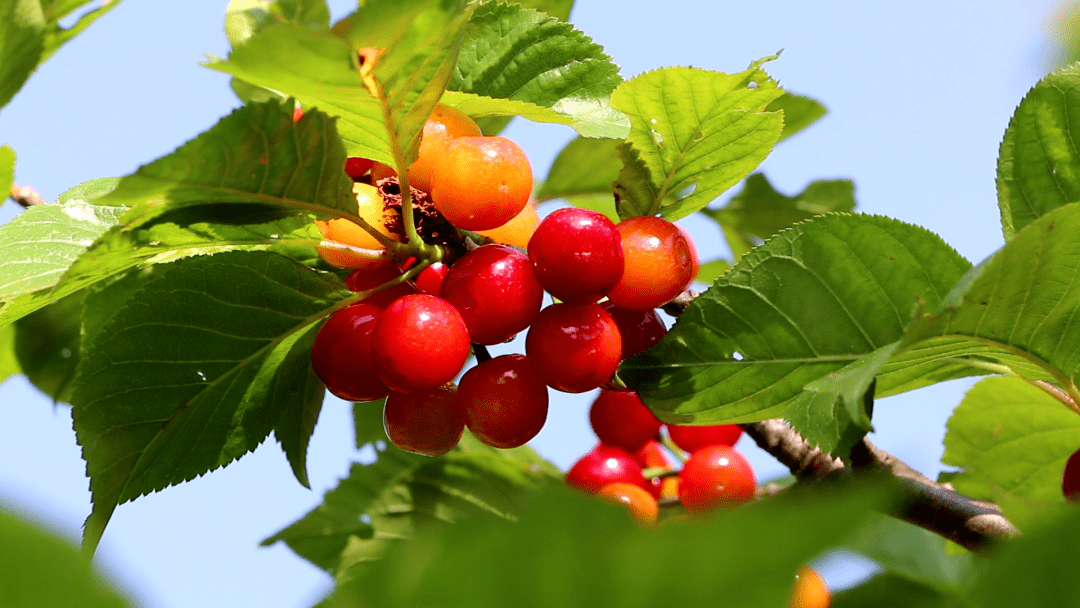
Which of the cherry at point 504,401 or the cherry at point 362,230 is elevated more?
the cherry at point 362,230

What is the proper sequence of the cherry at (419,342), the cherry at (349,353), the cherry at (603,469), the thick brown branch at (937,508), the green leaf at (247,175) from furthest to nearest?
the cherry at (603,469)
the thick brown branch at (937,508)
the cherry at (349,353)
the cherry at (419,342)
the green leaf at (247,175)

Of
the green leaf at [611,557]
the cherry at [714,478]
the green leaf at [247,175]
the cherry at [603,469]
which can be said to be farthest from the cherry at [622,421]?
the green leaf at [611,557]

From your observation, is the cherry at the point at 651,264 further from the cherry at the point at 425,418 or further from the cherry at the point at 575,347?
the cherry at the point at 425,418

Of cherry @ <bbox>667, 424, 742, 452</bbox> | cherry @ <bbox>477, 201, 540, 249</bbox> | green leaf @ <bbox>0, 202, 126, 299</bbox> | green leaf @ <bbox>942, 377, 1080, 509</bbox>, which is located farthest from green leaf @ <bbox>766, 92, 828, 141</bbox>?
green leaf @ <bbox>0, 202, 126, 299</bbox>

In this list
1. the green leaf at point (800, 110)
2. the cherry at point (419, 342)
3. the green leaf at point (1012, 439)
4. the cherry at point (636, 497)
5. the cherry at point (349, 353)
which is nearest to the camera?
the cherry at point (419, 342)

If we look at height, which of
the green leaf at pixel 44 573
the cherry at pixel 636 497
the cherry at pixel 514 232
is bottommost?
the cherry at pixel 636 497
